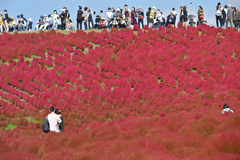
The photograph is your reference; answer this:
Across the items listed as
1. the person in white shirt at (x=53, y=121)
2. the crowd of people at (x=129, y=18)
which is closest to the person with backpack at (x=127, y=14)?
the crowd of people at (x=129, y=18)

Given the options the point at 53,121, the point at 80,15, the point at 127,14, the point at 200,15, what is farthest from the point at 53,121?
the point at 200,15

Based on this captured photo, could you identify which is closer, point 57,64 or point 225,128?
point 225,128

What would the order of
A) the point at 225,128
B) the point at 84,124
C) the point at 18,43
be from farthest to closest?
1. the point at 18,43
2. the point at 84,124
3. the point at 225,128

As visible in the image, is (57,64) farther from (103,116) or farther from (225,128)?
(225,128)

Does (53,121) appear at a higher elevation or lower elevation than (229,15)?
lower

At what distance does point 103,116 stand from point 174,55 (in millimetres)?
8334

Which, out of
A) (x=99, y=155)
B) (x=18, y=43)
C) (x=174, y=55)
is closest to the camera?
(x=99, y=155)

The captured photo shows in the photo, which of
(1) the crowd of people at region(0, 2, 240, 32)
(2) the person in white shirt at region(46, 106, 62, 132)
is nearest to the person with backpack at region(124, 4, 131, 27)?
(1) the crowd of people at region(0, 2, 240, 32)

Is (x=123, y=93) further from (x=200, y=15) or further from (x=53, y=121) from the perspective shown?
(x=200, y=15)

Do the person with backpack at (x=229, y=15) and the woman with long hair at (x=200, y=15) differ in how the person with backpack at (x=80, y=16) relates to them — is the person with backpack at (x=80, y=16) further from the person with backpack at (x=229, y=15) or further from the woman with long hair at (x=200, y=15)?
the person with backpack at (x=229, y=15)

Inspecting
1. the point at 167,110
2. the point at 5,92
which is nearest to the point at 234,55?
the point at 167,110

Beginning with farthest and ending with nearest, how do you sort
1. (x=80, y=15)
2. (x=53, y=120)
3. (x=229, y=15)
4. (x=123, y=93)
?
(x=80, y=15), (x=229, y=15), (x=123, y=93), (x=53, y=120)

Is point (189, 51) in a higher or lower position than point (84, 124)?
higher

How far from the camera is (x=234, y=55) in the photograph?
810 inches
